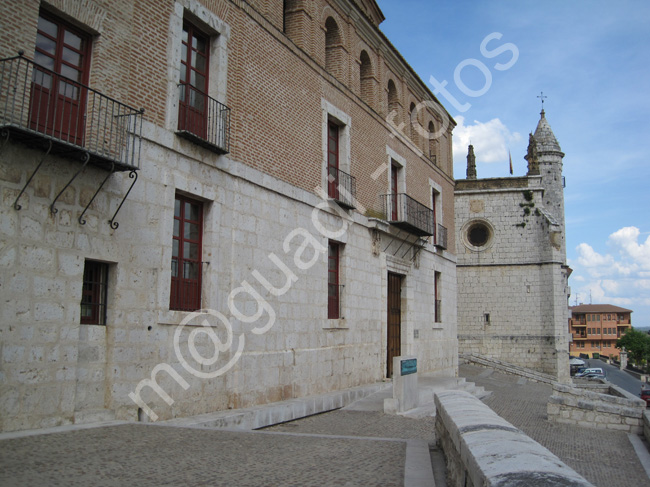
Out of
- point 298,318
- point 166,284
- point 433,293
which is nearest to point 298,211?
point 298,318

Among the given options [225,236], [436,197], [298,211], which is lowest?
[225,236]

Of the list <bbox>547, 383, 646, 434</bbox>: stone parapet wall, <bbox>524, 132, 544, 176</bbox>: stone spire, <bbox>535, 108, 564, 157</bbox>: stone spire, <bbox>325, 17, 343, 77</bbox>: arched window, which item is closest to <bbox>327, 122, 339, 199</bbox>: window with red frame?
<bbox>325, 17, 343, 77</bbox>: arched window

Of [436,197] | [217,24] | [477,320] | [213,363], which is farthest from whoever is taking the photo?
[477,320]

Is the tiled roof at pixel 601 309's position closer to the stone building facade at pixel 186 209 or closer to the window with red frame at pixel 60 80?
the stone building facade at pixel 186 209

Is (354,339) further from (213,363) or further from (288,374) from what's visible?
(213,363)

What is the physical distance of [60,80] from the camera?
751cm

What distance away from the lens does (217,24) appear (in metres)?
10.5

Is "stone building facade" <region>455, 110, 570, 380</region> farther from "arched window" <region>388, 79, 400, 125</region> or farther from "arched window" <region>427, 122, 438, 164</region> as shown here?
"arched window" <region>388, 79, 400, 125</region>

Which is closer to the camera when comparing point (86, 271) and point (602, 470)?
point (86, 271)

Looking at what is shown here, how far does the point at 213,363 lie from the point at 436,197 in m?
15.0

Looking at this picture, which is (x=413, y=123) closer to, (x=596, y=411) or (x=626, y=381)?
(x=596, y=411)

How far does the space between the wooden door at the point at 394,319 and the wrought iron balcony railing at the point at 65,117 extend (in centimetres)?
1083

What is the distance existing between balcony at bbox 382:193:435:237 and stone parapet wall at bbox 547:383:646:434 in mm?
6395

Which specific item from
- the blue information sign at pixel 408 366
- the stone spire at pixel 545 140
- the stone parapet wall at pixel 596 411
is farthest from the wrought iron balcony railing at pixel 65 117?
the stone spire at pixel 545 140
